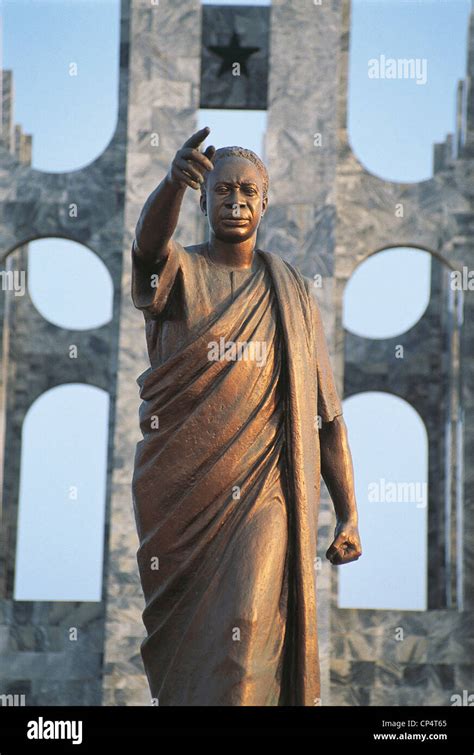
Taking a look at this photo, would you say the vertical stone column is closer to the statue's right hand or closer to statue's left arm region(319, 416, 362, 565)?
statue's left arm region(319, 416, 362, 565)

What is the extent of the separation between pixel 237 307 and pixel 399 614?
15435 mm

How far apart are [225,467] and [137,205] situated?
14482 mm

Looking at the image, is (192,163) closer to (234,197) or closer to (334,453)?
(234,197)

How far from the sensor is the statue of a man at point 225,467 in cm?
623

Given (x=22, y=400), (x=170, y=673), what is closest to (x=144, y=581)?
(x=170, y=673)

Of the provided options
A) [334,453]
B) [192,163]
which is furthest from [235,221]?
[334,453]

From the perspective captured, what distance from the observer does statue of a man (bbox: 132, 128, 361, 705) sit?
6.23 meters

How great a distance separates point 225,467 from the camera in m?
6.39

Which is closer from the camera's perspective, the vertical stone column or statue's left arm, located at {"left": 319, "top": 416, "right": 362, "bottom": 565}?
statue's left arm, located at {"left": 319, "top": 416, "right": 362, "bottom": 565}

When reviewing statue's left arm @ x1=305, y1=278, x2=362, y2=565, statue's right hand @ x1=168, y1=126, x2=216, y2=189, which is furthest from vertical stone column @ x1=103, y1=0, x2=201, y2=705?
statue's right hand @ x1=168, y1=126, x2=216, y2=189

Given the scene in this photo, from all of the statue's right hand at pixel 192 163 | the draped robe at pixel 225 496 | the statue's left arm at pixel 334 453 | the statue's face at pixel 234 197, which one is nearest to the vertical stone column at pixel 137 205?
the statue's left arm at pixel 334 453
